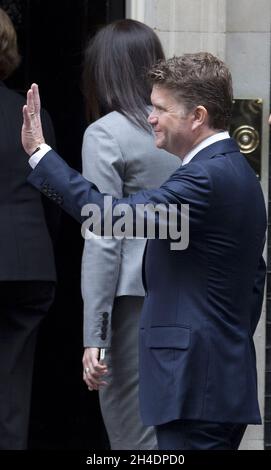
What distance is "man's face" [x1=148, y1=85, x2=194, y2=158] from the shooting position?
380 centimetres

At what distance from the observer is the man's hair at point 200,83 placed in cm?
379

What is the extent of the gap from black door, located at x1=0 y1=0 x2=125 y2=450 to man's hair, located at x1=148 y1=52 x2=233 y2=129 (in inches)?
79.3

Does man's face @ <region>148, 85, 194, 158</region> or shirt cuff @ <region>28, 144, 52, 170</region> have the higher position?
man's face @ <region>148, 85, 194, 158</region>

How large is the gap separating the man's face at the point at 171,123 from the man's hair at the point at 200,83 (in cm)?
2

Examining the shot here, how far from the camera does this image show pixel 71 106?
588 cm

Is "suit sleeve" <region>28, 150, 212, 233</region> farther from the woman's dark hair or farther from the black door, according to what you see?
the black door

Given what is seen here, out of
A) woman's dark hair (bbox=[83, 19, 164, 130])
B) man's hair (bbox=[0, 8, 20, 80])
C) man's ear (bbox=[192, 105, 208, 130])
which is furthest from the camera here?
man's hair (bbox=[0, 8, 20, 80])

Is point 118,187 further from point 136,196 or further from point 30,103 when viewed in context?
point 30,103

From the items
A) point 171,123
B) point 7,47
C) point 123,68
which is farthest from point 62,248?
point 171,123

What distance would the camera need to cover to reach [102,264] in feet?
14.0

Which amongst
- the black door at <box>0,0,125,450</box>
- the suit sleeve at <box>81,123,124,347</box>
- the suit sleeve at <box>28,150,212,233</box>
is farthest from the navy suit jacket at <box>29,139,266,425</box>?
the black door at <box>0,0,125,450</box>

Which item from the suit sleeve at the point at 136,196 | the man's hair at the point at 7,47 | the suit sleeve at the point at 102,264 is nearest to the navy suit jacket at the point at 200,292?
the suit sleeve at the point at 136,196
